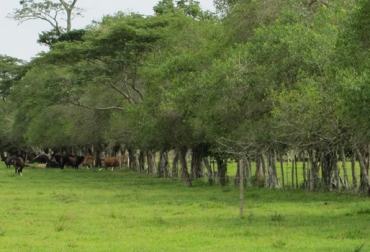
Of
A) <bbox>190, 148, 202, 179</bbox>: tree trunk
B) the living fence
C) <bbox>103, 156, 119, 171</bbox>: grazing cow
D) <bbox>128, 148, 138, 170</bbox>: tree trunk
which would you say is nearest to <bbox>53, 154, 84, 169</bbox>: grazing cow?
<bbox>103, 156, 119, 171</bbox>: grazing cow

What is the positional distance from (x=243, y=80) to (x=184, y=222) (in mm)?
7363

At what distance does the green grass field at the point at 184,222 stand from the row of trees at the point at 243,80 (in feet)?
7.91

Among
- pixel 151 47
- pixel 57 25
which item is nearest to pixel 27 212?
pixel 151 47

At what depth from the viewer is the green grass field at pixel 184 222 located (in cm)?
1384

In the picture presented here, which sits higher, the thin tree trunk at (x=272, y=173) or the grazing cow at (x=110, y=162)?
the grazing cow at (x=110, y=162)

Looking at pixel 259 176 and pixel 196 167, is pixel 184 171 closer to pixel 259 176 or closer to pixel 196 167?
pixel 259 176

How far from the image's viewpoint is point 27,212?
21.4 m

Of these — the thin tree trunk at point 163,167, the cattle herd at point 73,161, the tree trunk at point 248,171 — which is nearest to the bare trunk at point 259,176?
the tree trunk at point 248,171

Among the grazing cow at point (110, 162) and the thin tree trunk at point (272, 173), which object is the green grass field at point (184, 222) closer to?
the thin tree trunk at point (272, 173)

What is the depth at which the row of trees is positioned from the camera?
20.9 meters

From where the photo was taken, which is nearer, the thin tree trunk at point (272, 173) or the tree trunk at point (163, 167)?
the thin tree trunk at point (272, 173)

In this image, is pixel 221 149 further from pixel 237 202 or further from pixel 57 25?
pixel 57 25

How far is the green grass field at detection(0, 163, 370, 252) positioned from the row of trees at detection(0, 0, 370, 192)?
7.91ft

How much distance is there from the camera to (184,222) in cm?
1778
